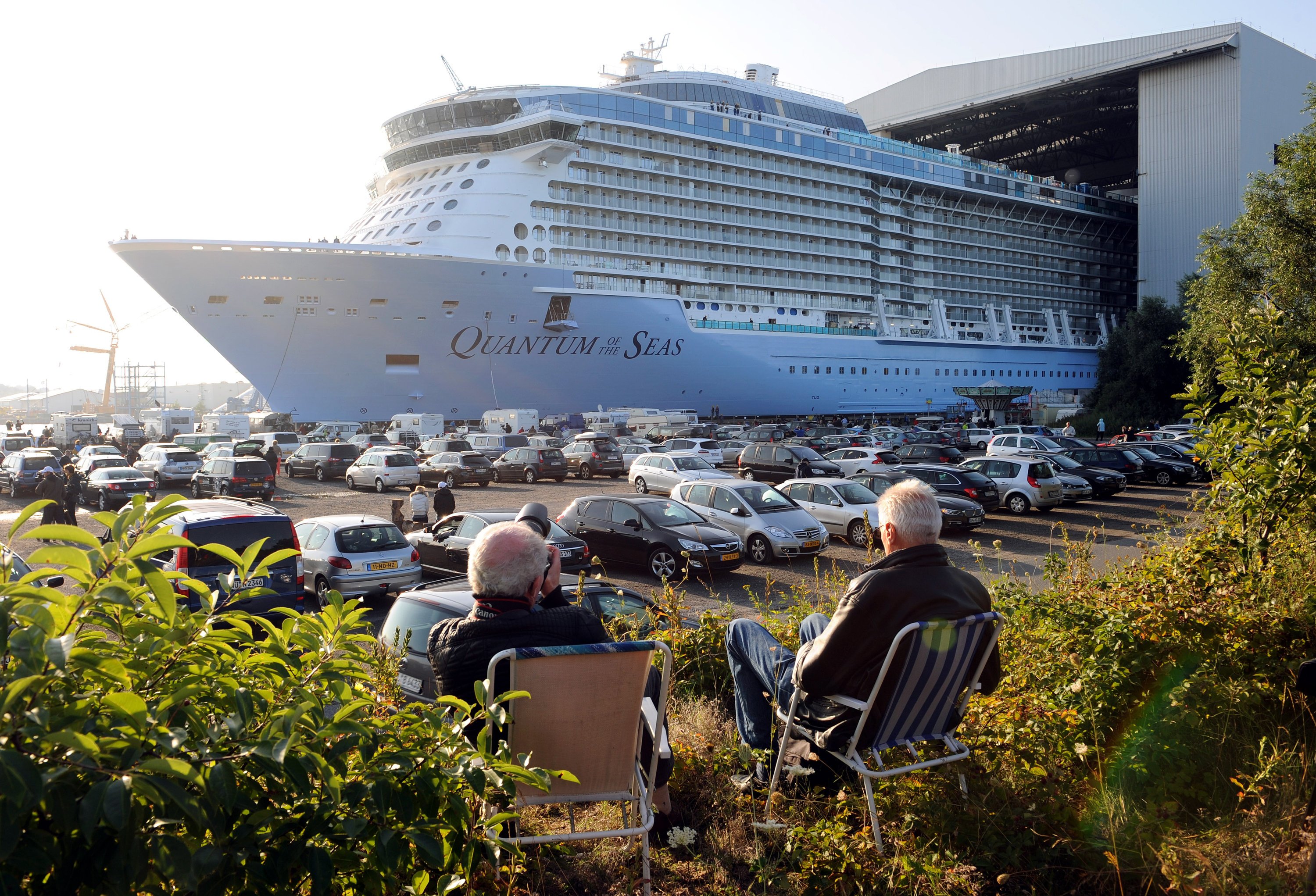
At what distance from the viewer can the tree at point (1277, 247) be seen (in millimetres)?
20062

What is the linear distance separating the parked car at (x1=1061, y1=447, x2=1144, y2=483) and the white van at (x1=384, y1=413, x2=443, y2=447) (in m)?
23.5

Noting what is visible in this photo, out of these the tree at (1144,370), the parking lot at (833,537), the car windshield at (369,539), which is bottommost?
the parking lot at (833,537)

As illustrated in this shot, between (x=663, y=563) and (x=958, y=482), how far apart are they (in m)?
8.91

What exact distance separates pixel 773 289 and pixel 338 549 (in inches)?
1503

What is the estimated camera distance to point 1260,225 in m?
22.0

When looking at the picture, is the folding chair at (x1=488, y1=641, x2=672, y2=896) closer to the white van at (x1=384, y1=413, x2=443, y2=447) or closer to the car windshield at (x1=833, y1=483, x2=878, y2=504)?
the car windshield at (x1=833, y1=483, x2=878, y2=504)

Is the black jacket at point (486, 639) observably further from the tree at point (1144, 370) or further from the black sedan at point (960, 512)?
the tree at point (1144, 370)

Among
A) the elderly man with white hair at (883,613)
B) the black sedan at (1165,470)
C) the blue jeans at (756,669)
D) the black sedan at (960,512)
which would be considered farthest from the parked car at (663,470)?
the elderly man with white hair at (883,613)

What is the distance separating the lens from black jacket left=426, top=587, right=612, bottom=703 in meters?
3.14

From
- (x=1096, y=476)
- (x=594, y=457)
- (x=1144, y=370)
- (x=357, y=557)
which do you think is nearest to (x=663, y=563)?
(x=357, y=557)

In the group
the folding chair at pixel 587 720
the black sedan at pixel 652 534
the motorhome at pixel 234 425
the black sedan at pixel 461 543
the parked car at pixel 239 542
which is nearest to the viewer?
the folding chair at pixel 587 720

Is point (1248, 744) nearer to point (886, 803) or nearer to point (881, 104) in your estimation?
point (886, 803)

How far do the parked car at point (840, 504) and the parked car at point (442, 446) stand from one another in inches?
648

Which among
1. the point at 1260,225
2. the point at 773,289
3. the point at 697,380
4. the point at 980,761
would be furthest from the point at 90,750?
the point at 773,289
